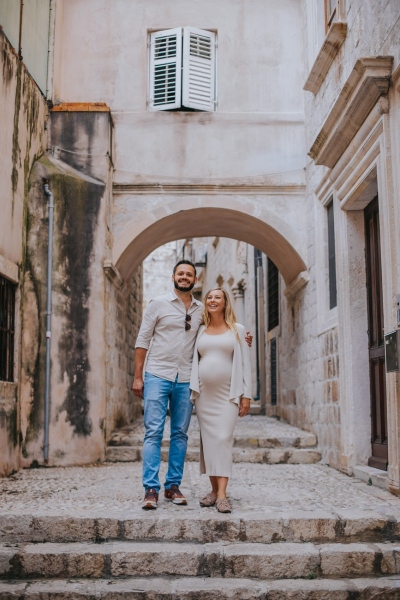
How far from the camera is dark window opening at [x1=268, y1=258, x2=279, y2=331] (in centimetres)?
1341

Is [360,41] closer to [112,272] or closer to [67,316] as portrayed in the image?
[112,272]

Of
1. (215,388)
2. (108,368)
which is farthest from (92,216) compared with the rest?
(215,388)

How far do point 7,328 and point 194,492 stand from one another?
3.05 meters

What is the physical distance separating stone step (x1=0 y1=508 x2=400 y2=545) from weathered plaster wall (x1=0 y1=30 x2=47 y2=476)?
2719mm

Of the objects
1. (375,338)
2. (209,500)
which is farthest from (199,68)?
(209,500)

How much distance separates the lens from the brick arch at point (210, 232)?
9.44 metres

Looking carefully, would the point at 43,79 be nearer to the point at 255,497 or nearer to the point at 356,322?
the point at 356,322

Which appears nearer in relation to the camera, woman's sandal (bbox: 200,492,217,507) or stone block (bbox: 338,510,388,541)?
stone block (bbox: 338,510,388,541)

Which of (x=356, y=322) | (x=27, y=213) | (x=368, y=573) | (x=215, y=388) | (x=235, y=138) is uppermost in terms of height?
(x=235, y=138)

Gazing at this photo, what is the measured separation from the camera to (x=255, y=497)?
5582 mm

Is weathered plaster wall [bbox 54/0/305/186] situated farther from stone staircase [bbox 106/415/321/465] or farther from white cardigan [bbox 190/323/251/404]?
white cardigan [bbox 190/323/251/404]

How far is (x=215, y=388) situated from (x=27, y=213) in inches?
169

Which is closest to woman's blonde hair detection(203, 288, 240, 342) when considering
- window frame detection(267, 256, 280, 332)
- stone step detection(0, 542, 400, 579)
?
stone step detection(0, 542, 400, 579)

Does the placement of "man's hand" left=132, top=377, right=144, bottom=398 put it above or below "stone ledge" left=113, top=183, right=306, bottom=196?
below
